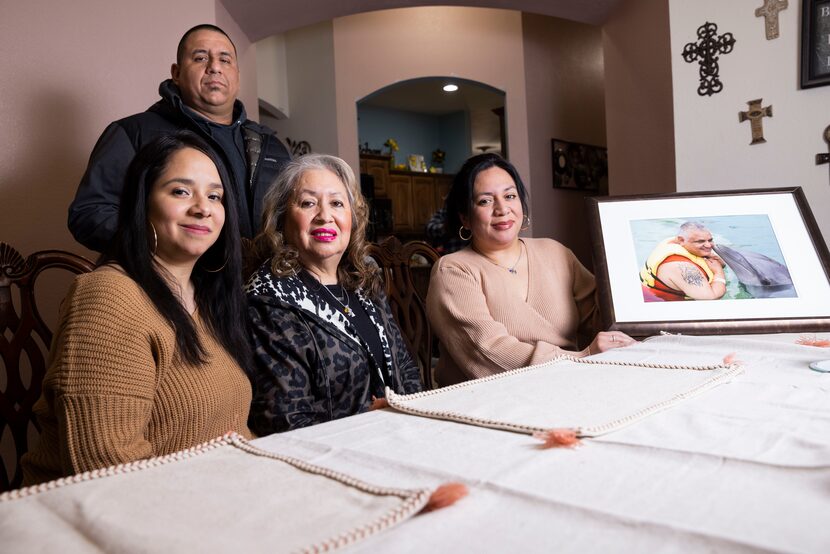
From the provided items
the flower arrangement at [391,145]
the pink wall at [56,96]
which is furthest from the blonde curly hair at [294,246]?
the flower arrangement at [391,145]

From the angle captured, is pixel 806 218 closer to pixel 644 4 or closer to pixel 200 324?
pixel 200 324

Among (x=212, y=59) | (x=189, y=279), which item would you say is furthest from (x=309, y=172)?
(x=212, y=59)

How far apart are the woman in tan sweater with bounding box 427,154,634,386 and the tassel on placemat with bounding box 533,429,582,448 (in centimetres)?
105

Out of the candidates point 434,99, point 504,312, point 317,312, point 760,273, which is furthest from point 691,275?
point 434,99

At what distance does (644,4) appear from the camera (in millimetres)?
4043

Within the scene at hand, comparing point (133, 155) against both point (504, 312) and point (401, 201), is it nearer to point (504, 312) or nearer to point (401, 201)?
point (504, 312)

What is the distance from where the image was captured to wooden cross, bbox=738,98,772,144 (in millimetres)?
3162

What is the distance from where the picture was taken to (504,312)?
2.11 meters

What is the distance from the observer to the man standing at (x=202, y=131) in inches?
92.0

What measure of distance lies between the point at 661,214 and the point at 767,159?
55.5 inches

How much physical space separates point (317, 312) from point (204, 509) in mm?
1082

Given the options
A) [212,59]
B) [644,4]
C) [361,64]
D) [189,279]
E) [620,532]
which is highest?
[361,64]

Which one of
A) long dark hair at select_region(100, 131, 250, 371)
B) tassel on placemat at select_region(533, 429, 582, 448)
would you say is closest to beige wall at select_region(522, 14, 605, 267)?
long dark hair at select_region(100, 131, 250, 371)

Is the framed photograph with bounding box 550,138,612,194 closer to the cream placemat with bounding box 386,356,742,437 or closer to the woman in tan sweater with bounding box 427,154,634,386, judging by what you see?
the woman in tan sweater with bounding box 427,154,634,386
